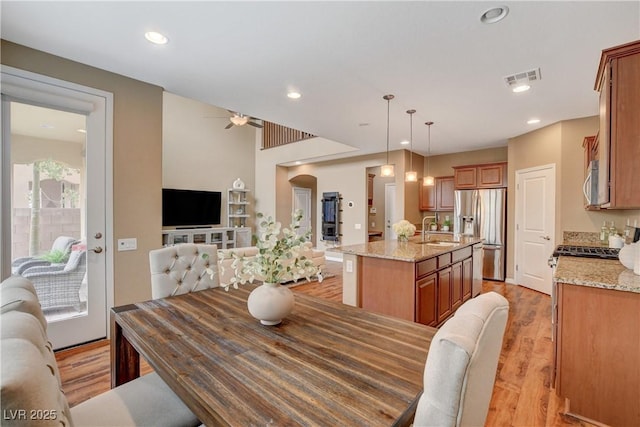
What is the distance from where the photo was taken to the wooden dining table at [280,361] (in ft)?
2.73

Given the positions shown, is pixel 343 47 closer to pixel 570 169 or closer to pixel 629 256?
pixel 629 256

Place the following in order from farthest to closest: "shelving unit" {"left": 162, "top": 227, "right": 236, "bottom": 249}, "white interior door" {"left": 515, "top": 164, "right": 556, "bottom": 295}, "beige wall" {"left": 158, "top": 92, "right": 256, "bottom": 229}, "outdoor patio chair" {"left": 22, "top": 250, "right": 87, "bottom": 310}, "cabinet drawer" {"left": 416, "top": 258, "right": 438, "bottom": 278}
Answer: "beige wall" {"left": 158, "top": 92, "right": 256, "bottom": 229}
"shelving unit" {"left": 162, "top": 227, "right": 236, "bottom": 249}
"white interior door" {"left": 515, "top": 164, "right": 556, "bottom": 295}
"cabinet drawer" {"left": 416, "top": 258, "right": 438, "bottom": 278}
"outdoor patio chair" {"left": 22, "top": 250, "right": 87, "bottom": 310}

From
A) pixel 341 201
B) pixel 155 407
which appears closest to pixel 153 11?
pixel 155 407

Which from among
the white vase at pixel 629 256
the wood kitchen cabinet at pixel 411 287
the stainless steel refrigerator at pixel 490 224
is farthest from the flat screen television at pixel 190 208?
the white vase at pixel 629 256

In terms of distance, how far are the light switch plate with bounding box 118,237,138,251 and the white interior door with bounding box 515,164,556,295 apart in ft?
18.4

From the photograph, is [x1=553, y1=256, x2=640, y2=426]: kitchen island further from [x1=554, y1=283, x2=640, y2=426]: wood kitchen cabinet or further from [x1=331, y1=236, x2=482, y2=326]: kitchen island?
[x1=331, y1=236, x2=482, y2=326]: kitchen island

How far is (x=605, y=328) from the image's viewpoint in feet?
5.93

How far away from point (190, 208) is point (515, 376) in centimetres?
709

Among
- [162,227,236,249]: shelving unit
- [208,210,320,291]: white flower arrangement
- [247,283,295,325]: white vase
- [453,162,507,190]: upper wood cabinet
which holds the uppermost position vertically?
[453,162,507,190]: upper wood cabinet

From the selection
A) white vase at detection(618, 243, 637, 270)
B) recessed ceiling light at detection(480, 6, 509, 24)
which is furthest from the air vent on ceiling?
white vase at detection(618, 243, 637, 270)

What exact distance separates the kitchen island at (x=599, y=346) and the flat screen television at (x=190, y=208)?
23.7ft

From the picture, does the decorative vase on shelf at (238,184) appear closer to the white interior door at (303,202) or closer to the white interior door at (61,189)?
the white interior door at (303,202)

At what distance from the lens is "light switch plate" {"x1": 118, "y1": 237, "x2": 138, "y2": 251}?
9.39 feet

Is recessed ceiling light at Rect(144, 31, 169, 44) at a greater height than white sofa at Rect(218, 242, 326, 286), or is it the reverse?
recessed ceiling light at Rect(144, 31, 169, 44)
